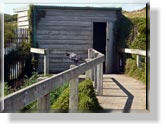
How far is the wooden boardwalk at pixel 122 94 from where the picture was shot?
3.83m

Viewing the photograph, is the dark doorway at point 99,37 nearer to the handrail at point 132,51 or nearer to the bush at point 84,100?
the handrail at point 132,51

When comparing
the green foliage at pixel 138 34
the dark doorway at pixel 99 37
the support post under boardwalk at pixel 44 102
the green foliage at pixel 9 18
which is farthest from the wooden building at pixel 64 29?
the support post under boardwalk at pixel 44 102

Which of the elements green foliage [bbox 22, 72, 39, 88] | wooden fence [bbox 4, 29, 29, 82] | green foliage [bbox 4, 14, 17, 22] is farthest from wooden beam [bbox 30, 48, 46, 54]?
green foliage [bbox 4, 14, 17, 22]

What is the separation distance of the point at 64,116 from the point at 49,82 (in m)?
0.51

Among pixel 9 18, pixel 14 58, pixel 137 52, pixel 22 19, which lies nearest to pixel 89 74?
pixel 137 52

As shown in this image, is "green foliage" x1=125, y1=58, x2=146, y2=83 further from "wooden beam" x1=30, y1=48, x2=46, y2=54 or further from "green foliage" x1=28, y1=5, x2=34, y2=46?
"green foliage" x1=28, y1=5, x2=34, y2=46

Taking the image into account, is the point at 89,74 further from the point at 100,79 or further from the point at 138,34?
the point at 138,34

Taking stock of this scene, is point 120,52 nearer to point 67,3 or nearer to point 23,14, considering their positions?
point 67,3

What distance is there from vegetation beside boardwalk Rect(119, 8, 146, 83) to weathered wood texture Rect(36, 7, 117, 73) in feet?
0.51

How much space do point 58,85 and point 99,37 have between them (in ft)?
3.38

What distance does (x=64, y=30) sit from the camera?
416 cm

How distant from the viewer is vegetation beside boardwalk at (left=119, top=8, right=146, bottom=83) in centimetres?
387

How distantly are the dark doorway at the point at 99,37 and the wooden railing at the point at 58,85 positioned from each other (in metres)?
0.07
